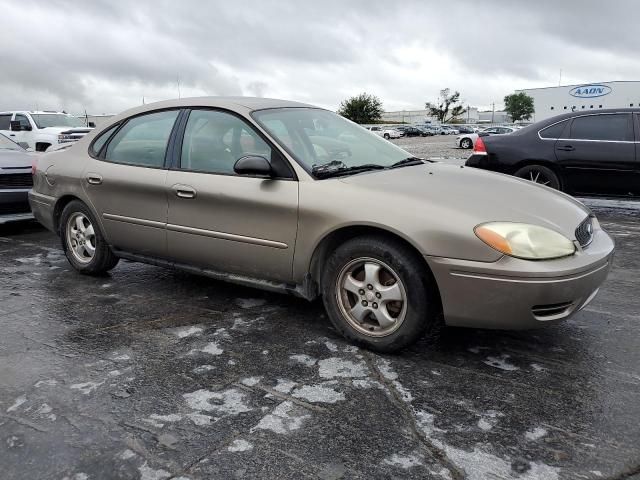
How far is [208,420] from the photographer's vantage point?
2.59m

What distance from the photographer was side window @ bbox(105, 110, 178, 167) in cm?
428

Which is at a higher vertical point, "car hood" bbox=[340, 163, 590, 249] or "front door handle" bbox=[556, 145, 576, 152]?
"front door handle" bbox=[556, 145, 576, 152]

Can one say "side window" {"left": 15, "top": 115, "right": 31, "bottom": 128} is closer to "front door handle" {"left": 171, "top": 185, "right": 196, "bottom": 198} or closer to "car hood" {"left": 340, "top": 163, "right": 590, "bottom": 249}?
"front door handle" {"left": 171, "top": 185, "right": 196, "bottom": 198}

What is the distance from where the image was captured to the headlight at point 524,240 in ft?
9.49

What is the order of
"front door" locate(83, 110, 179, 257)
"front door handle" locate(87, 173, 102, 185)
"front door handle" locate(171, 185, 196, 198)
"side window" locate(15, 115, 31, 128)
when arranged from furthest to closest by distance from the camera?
"side window" locate(15, 115, 31, 128) < "front door handle" locate(87, 173, 102, 185) < "front door" locate(83, 110, 179, 257) < "front door handle" locate(171, 185, 196, 198)

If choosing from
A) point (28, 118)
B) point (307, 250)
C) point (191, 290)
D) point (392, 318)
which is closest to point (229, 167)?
point (307, 250)

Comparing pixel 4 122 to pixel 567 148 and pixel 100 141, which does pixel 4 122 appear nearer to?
pixel 100 141

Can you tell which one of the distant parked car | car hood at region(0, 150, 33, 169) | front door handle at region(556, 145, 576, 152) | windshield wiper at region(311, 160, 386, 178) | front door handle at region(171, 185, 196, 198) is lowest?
front door handle at region(171, 185, 196, 198)

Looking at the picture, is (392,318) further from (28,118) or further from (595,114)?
(28,118)

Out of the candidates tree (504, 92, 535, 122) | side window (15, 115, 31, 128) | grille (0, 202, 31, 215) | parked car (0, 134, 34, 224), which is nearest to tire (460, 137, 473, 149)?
side window (15, 115, 31, 128)

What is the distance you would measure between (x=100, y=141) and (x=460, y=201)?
317 cm

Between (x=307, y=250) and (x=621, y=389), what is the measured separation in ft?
6.02

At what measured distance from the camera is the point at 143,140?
4.45m

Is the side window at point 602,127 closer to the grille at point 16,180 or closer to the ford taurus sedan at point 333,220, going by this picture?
the ford taurus sedan at point 333,220
